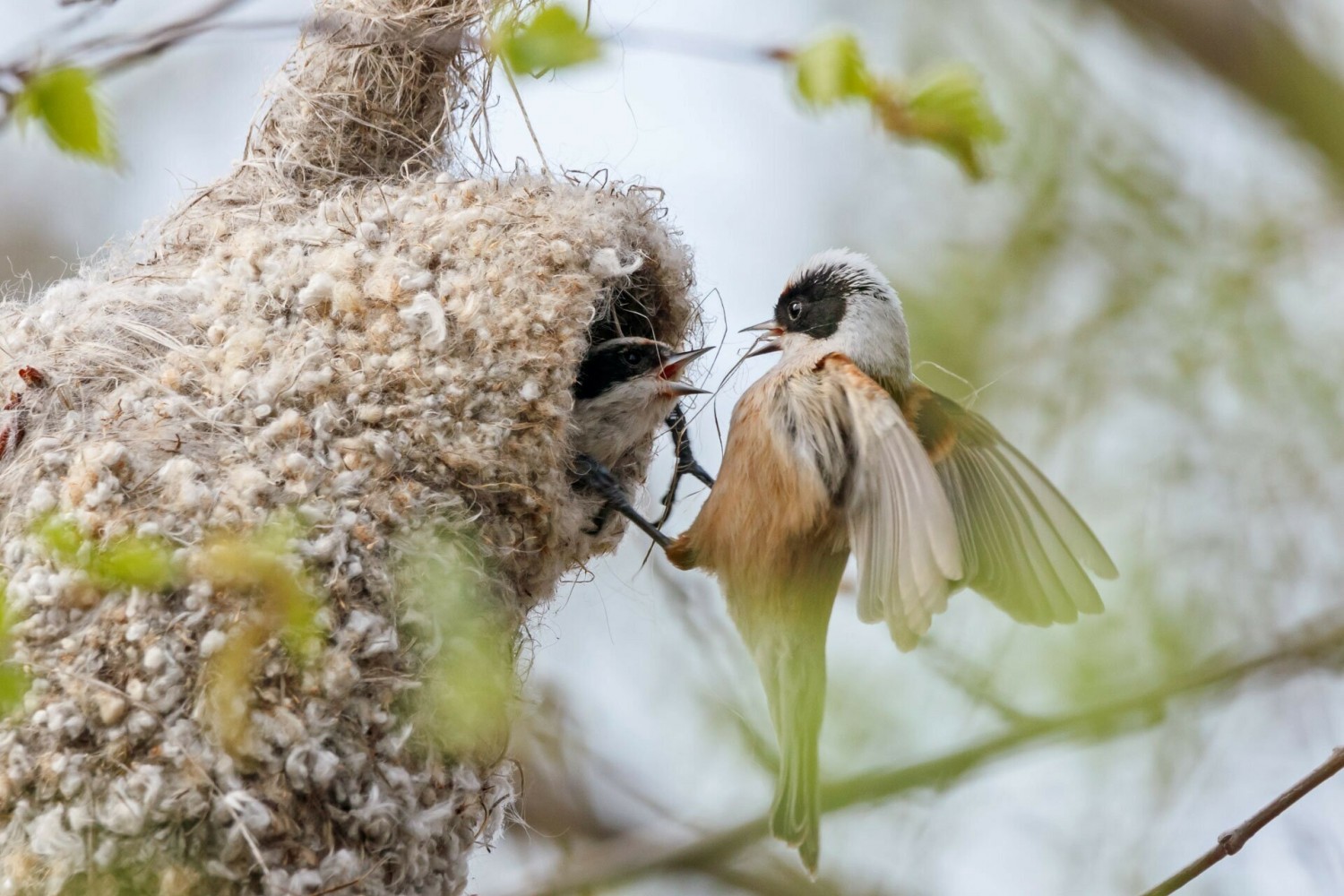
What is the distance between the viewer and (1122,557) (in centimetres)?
325

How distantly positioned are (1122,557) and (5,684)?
256 centimetres

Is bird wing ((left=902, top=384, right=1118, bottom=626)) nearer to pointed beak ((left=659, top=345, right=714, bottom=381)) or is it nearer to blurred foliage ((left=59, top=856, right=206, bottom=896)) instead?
pointed beak ((left=659, top=345, right=714, bottom=381))

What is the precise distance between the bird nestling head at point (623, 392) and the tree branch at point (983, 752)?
3.01ft

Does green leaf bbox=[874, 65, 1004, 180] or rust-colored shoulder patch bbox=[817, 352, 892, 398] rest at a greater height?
rust-colored shoulder patch bbox=[817, 352, 892, 398]

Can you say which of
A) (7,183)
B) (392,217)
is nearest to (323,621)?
(392,217)

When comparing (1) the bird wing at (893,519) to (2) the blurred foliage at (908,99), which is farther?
(1) the bird wing at (893,519)

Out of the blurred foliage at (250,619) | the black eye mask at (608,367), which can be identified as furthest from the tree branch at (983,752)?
the blurred foliage at (250,619)

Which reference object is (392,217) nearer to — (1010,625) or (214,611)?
(214,611)

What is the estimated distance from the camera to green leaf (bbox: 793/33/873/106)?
150 centimetres

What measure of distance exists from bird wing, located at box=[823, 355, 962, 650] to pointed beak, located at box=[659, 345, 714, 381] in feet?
1.34

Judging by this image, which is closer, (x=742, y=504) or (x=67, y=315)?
(x=67, y=315)

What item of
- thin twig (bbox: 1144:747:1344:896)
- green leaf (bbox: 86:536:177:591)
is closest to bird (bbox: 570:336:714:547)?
green leaf (bbox: 86:536:177:591)

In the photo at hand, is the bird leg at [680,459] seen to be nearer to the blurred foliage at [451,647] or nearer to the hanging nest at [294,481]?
the hanging nest at [294,481]

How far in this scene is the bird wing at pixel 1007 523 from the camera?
8.39 ft
